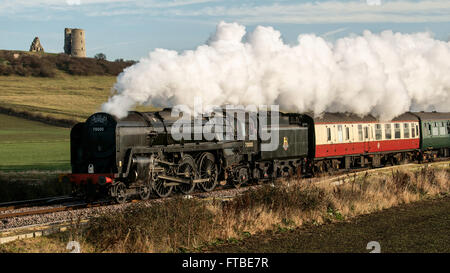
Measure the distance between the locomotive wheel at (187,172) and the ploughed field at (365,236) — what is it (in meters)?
6.67

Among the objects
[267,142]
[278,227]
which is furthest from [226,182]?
[278,227]

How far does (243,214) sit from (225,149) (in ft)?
25.8

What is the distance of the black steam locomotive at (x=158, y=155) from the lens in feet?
60.7

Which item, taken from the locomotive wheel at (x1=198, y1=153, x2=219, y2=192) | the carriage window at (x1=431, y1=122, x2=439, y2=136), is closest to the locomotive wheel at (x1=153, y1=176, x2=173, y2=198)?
the locomotive wheel at (x1=198, y1=153, x2=219, y2=192)

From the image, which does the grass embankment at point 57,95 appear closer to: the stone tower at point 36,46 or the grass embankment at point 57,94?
the grass embankment at point 57,94

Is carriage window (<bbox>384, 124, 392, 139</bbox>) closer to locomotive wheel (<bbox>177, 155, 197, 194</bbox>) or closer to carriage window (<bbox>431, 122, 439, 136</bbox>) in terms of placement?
carriage window (<bbox>431, 122, 439, 136</bbox>)

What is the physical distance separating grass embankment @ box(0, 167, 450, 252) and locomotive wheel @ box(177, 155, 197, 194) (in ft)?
15.8

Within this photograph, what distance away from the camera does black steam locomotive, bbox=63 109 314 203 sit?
18500mm


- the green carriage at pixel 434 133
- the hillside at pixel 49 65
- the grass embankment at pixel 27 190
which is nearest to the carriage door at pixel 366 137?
the green carriage at pixel 434 133

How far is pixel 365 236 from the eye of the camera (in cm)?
1368

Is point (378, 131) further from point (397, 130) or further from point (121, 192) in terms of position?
point (121, 192)

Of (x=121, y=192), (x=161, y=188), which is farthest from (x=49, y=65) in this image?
(x=121, y=192)
